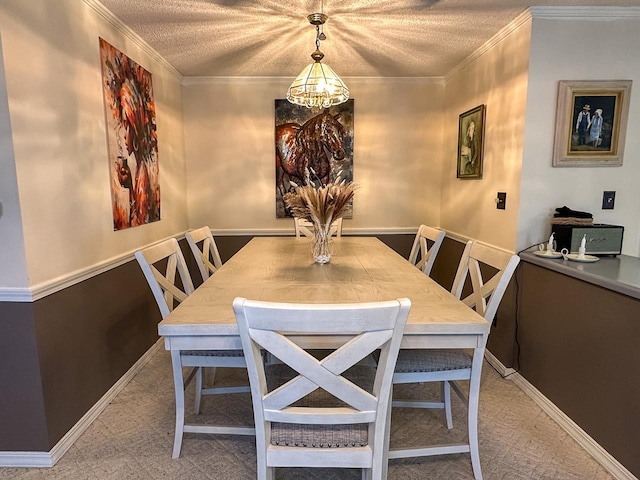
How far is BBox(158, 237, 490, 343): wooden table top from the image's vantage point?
51.3 inches

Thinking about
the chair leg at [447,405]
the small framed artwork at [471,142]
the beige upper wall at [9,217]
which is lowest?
the chair leg at [447,405]

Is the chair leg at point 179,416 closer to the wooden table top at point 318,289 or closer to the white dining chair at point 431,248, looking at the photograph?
the wooden table top at point 318,289

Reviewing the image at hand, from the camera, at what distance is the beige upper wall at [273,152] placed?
372 cm

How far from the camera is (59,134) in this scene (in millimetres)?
1854

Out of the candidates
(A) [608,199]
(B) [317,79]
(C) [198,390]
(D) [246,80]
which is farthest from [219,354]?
(D) [246,80]

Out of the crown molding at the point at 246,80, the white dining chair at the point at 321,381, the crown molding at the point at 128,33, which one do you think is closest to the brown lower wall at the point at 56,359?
the white dining chair at the point at 321,381

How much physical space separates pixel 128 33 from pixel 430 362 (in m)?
2.72

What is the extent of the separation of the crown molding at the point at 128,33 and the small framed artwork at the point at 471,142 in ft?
8.32

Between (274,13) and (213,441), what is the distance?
94.9 inches

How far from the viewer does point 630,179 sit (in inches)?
91.6

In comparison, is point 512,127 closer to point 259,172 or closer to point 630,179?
point 630,179

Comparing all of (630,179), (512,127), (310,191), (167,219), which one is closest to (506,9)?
(512,127)

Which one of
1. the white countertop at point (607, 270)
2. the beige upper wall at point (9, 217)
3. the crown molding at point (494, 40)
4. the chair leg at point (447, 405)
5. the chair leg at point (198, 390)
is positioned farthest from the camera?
the crown molding at point (494, 40)

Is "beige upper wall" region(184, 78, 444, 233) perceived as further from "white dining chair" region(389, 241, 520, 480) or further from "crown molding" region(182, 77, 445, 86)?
"white dining chair" region(389, 241, 520, 480)
